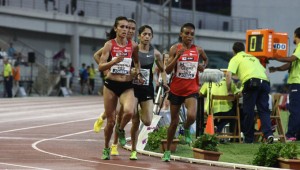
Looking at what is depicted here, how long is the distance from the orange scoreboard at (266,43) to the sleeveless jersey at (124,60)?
472 cm

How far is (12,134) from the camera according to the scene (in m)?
19.5

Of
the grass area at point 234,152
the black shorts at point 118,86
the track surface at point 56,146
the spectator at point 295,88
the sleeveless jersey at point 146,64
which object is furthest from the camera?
the spectator at point 295,88

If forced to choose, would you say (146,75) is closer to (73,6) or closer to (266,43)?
(266,43)

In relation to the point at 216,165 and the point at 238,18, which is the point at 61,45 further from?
the point at 216,165

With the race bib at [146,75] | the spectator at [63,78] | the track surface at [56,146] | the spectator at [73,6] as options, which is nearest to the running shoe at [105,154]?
the track surface at [56,146]

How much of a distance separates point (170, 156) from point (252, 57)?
4373mm

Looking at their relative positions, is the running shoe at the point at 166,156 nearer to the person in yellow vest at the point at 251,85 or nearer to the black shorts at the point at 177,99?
the black shorts at the point at 177,99

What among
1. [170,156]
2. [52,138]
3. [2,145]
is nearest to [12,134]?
[52,138]

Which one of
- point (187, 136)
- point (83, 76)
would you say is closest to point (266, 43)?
point (187, 136)

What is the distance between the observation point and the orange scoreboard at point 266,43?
17.8 metres

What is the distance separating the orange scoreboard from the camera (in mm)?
17828

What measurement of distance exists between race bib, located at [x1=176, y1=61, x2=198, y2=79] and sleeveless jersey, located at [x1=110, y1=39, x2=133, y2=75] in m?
0.83

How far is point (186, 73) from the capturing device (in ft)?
46.3

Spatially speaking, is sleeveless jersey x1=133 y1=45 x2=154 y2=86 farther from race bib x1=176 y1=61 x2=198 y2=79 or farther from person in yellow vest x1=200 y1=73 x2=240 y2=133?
person in yellow vest x1=200 y1=73 x2=240 y2=133
